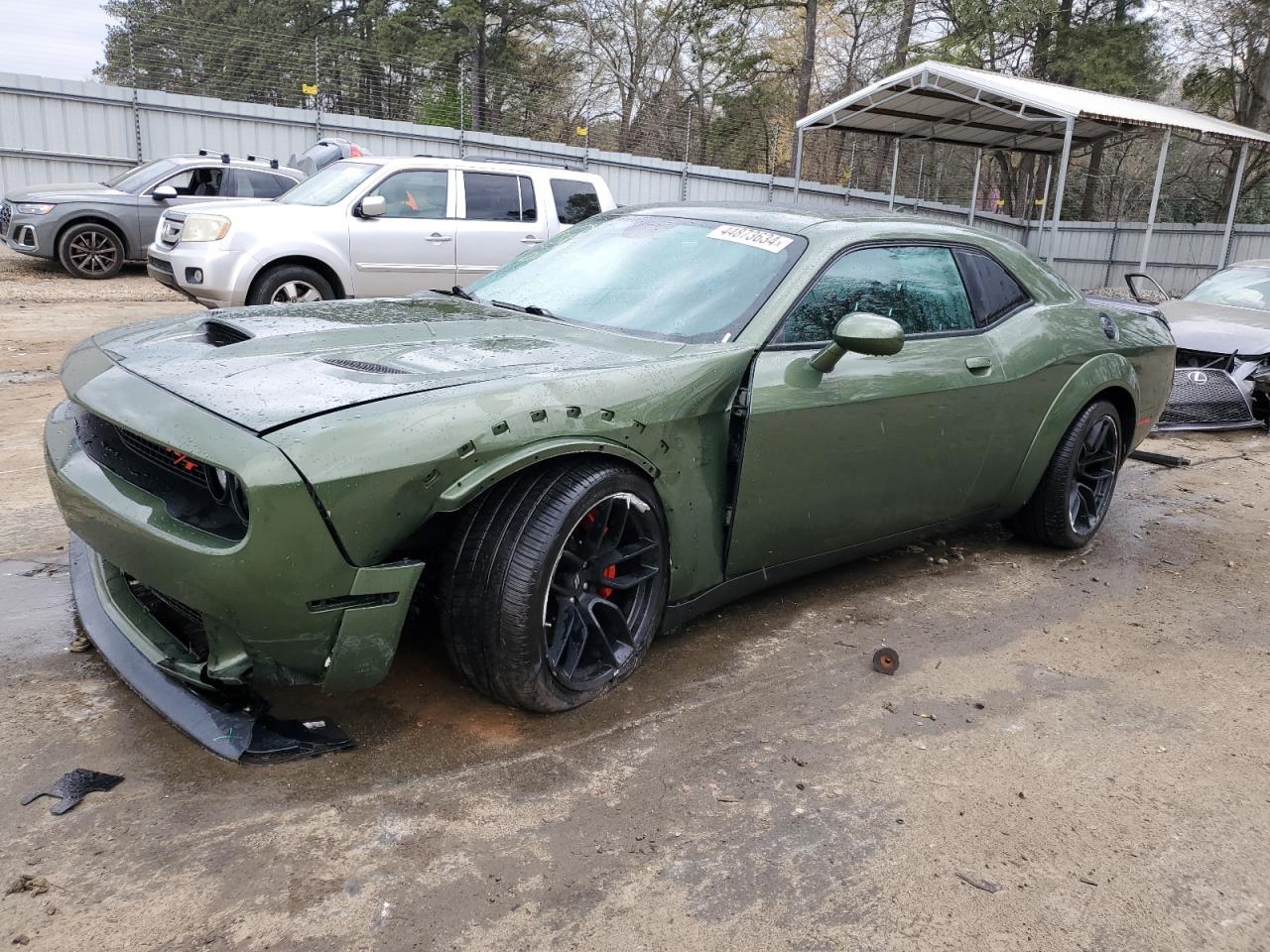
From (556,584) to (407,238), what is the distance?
6751mm

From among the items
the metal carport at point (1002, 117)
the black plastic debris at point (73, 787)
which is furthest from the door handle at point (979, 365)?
the metal carport at point (1002, 117)

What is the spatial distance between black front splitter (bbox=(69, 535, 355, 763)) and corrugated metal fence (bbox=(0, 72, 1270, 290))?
9.88 metres

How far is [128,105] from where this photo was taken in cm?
1586

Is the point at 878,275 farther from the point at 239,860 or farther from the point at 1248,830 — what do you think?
the point at 239,860

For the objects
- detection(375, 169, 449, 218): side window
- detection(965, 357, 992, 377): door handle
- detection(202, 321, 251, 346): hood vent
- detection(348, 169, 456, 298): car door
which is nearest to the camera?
detection(202, 321, 251, 346): hood vent

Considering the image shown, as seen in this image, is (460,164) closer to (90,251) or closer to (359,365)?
(90,251)

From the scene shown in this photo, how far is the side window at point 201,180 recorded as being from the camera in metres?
12.7

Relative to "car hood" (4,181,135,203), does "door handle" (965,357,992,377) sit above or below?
below

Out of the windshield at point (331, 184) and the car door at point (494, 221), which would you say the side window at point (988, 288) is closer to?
the car door at point (494, 221)

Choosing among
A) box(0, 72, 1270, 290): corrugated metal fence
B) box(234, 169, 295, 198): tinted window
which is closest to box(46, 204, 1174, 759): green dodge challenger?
box(0, 72, 1270, 290): corrugated metal fence

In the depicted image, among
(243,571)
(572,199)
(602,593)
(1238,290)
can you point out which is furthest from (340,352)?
(1238,290)

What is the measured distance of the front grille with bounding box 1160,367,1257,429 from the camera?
8.04 m

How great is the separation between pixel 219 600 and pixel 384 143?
17.3 m

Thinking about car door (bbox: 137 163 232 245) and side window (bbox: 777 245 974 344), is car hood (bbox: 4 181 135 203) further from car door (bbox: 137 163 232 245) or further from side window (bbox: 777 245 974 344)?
side window (bbox: 777 245 974 344)
